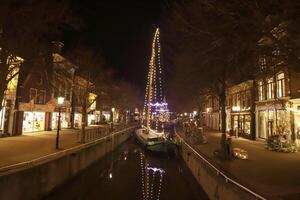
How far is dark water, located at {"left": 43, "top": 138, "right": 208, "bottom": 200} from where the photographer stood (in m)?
15.6

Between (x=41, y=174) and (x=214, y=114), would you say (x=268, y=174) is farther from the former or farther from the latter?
(x=214, y=114)

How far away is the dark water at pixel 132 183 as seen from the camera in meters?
15.6

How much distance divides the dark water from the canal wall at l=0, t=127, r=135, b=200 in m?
0.66

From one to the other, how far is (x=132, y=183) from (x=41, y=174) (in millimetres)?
7019

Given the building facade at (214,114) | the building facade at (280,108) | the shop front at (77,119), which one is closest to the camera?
the building facade at (280,108)

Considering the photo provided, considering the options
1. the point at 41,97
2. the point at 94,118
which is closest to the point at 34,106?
the point at 41,97

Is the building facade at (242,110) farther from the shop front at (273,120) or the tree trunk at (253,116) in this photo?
the shop front at (273,120)

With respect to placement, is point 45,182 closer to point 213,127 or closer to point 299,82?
point 299,82

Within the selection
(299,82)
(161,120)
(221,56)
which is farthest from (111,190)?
(161,120)

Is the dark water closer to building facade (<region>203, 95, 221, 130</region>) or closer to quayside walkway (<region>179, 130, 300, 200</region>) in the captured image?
quayside walkway (<region>179, 130, 300, 200</region>)

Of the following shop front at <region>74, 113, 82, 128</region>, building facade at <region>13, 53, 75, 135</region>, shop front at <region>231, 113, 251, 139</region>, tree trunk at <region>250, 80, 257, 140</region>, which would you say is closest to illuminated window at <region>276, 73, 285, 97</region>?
tree trunk at <region>250, 80, 257, 140</region>

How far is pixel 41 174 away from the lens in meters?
13.6

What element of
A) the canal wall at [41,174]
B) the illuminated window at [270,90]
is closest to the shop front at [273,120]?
the illuminated window at [270,90]

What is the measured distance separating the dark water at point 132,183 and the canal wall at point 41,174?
66cm
